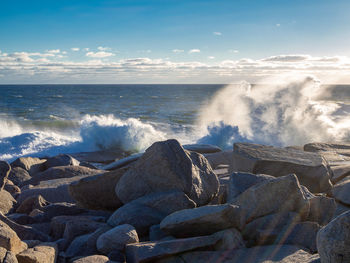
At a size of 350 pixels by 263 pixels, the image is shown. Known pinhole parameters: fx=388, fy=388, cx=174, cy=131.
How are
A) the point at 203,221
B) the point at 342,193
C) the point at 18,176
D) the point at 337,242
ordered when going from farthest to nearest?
the point at 18,176 → the point at 342,193 → the point at 203,221 → the point at 337,242

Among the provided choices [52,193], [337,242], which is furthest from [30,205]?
[337,242]

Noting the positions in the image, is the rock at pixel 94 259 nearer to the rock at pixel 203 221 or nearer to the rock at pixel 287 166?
the rock at pixel 203 221

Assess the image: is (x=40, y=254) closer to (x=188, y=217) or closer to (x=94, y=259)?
(x=94, y=259)

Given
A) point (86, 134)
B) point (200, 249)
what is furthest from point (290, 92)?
point (200, 249)

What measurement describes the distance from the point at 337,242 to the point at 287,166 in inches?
101

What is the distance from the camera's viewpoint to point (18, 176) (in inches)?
291

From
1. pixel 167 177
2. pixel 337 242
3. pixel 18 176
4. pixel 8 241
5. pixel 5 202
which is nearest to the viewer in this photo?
pixel 337 242

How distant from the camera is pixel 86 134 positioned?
1505cm

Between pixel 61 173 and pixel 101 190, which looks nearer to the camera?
pixel 101 190

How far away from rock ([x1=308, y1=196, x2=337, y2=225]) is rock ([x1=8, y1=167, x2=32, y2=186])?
218 inches

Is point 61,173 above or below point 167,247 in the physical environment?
below

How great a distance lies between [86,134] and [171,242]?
12849mm

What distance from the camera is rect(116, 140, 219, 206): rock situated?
144 inches

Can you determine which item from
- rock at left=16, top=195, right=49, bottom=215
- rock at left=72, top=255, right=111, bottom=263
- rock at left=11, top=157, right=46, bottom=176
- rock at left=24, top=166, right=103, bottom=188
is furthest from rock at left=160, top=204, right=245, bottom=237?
rock at left=11, top=157, right=46, bottom=176
